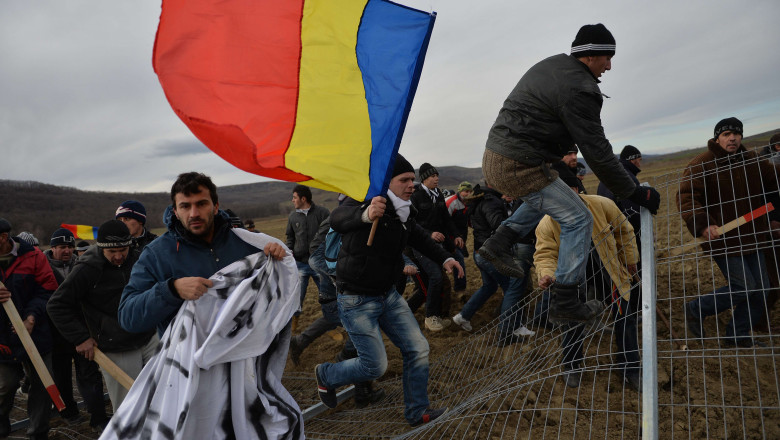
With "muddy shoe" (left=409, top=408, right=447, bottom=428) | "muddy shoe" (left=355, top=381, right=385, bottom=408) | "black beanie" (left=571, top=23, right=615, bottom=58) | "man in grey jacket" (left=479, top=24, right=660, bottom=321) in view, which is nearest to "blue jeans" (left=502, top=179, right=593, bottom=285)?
"man in grey jacket" (left=479, top=24, right=660, bottom=321)

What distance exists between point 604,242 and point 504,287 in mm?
2240

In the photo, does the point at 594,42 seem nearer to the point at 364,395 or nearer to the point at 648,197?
the point at 648,197

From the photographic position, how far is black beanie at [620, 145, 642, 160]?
18.3ft

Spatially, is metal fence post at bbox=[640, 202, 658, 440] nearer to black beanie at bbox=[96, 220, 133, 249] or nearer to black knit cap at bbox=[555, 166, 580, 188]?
black knit cap at bbox=[555, 166, 580, 188]

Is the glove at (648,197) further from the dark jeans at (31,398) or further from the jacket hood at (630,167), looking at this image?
the dark jeans at (31,398)

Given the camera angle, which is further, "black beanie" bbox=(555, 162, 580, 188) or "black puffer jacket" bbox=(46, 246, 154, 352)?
"black beanie" bbox=(555, 162, 580, 188)

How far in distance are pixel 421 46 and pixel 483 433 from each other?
2963 millimetres

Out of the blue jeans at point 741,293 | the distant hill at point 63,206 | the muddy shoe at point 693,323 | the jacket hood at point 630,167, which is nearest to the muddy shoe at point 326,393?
the blue jeans at point 741,293

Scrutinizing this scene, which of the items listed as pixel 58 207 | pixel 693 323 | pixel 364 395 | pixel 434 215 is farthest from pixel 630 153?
pixel 58 207

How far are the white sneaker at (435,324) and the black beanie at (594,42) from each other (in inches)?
160

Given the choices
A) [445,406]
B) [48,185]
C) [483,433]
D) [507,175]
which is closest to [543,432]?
[483,433]

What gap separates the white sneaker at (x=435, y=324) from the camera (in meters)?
6.00

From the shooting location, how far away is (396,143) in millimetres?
2918

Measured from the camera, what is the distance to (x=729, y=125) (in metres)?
4.38
